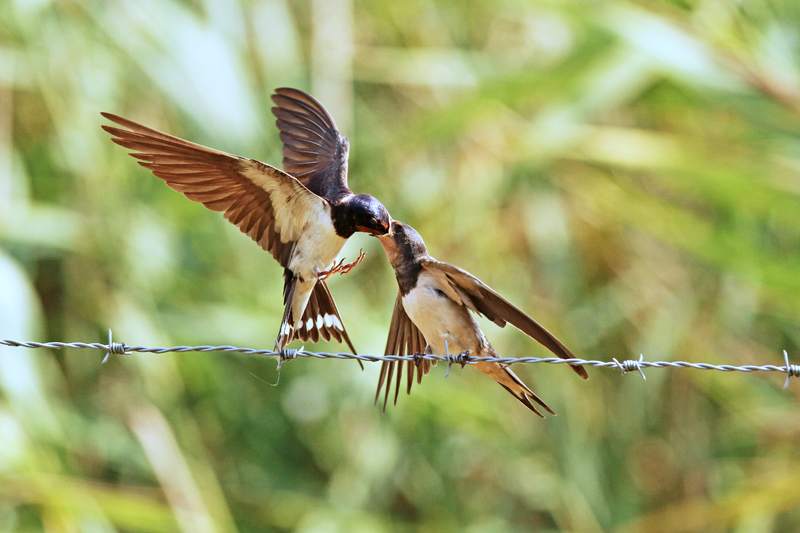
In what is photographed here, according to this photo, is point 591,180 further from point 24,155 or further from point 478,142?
point 24,155

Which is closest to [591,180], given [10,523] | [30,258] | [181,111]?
[181,111]

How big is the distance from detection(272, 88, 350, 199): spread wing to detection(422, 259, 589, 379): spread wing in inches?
20.2

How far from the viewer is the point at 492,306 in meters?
2.26

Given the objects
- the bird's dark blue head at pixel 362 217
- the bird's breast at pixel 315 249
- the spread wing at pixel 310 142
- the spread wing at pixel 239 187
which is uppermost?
the spread wing at pixel 310 142

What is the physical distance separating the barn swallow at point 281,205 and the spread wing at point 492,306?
0.71ft

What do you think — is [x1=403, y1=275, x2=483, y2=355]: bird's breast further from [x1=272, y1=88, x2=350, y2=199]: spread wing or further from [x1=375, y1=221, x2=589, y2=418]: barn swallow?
[x1=272, y1=88, x2=350, y2=199]: spread wing

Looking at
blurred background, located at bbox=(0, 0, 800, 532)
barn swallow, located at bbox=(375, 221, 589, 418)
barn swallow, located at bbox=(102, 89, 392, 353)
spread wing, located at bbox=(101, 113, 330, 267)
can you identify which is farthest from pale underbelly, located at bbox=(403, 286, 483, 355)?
blurred background, located at bbox=(0, 0, 800, 532)

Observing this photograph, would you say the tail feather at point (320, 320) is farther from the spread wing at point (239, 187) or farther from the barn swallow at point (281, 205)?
the spread wing at point (239, 187)

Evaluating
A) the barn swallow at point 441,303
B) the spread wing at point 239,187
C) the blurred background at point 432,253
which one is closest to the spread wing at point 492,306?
the barn swallow at point 441,303

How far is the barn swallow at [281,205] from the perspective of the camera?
7.18 ft

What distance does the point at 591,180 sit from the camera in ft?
22.3

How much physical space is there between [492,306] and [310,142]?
0.91 metres

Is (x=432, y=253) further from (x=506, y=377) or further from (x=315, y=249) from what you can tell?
(x=315, y=249)

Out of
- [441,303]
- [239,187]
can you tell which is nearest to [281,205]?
[239,187]
